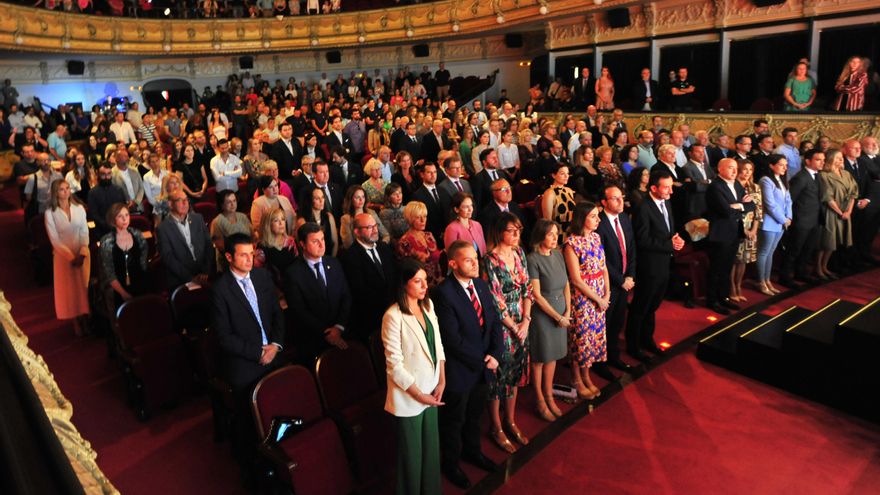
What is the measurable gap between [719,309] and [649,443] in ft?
8.86

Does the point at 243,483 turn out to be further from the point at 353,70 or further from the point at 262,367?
the point at 353,70

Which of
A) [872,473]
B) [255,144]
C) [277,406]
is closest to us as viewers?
[277,406]

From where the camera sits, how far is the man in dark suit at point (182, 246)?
4582 mm

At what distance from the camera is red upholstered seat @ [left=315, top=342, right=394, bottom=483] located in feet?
10.5

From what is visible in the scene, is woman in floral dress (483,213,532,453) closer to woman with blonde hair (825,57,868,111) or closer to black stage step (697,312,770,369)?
black stage step (697,312,770,369)

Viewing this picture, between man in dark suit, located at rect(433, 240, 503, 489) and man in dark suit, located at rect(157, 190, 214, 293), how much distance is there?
248 centimetres

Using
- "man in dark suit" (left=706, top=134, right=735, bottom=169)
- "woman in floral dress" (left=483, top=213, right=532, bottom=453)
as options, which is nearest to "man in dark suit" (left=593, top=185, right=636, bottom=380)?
"woman in floral dress" (left=483, top=213, right=532, bottom=453)

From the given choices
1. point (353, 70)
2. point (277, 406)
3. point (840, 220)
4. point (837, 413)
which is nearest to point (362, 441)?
point (277, 406)

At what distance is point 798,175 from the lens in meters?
6.26

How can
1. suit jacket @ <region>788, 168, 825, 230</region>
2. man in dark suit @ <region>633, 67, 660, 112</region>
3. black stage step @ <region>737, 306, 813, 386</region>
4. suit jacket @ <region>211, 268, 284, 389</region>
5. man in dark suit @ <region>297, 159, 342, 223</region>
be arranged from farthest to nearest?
man in dark suit @ <region>633, 67, 660, 112</region> → suit jacket @ <region>788, 168, 825, 230</region> → man in dark suit @ <region>297, 159, 342, 223</region> → black stage step @ <region>737, 306, 813, 386</region> → suit jacket @ <region>211, 268, 284, 389</region>

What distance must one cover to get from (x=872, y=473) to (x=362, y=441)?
302 cm

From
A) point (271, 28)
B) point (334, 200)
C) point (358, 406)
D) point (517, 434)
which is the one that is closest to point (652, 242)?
point (517, 434)

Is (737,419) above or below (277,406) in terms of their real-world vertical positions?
below

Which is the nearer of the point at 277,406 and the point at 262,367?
the point at 277,406
